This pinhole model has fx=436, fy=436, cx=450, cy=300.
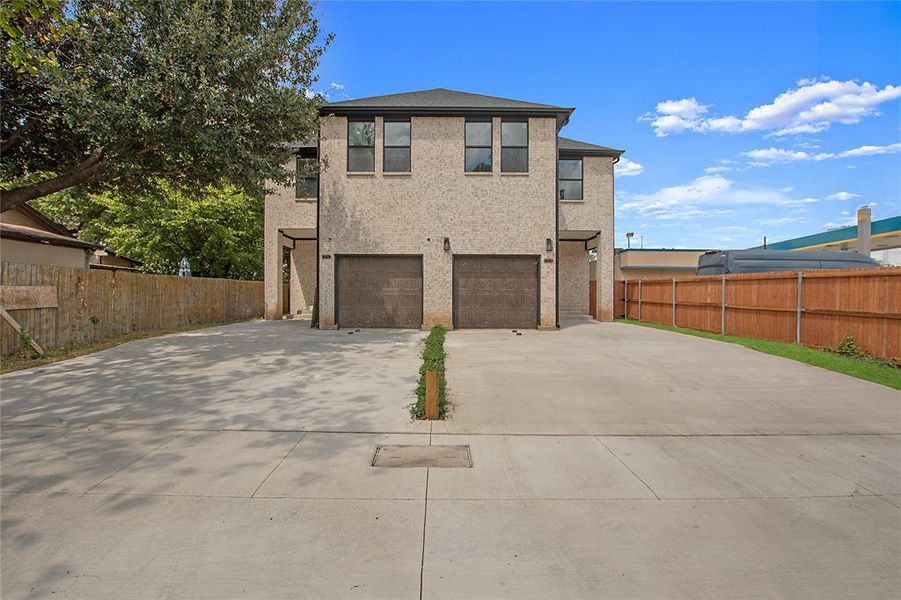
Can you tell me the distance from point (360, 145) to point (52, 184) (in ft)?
28.6

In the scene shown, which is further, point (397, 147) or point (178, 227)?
point (178, 227)

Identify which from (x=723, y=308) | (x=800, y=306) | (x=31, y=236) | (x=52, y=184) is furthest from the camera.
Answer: (x=31, y=236)

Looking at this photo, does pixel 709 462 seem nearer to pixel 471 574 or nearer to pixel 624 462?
pixel 624 462

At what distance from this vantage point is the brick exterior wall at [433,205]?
15672mm

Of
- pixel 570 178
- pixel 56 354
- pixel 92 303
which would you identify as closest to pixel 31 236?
pixel 92 303

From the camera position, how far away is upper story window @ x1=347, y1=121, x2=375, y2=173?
15.8m

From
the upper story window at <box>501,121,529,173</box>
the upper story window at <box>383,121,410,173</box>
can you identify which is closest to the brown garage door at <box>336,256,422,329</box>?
the upper story window at <box>383,121,410,173</box>

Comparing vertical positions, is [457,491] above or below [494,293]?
below

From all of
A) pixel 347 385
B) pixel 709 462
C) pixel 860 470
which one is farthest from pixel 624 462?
pixel 347 385

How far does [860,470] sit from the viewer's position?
4.13 meters

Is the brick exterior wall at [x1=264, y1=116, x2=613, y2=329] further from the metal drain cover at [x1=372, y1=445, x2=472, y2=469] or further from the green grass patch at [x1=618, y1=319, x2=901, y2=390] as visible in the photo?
the metal drain cover at [x1=372, y1=445, x2=472, y2=469]

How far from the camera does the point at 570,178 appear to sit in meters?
19.4

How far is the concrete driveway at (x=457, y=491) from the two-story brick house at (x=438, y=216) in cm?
845

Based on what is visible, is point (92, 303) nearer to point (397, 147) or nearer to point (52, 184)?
point (52, 184)
